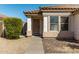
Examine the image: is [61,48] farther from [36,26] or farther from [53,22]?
[36,26]

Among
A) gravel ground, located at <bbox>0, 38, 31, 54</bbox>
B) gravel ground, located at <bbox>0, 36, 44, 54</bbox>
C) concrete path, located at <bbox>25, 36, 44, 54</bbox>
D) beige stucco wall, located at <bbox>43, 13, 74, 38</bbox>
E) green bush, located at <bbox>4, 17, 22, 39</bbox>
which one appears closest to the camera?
concrete path, located at <bbox>25, 36, 44, 54</bbox>

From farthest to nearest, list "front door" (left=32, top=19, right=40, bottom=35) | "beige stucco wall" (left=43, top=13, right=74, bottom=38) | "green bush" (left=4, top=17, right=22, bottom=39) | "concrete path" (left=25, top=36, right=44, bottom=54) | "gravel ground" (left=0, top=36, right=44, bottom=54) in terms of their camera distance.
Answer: "front door" (left=32, top=19, right=40, bottom=35) → "beige stucco wall" (left=43, top=13, right=74, bottom=38) → "green bush" (left=4, top=17, right=22, bottom=39) → "gravel ground" (left=0, top=36, right=44, bottom=54) → "concrete path" (left=25, top=36, right=44, bottom=54)

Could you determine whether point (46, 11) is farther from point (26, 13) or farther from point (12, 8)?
point (12, 8)

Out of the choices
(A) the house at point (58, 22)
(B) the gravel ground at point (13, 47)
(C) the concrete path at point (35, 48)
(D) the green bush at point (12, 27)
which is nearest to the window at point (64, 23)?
(A) the house at point (58, 22)

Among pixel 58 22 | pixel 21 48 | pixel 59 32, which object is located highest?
pixel 58 22

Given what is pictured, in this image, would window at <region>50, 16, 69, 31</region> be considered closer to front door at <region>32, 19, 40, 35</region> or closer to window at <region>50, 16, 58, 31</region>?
window at <region>50, 16, 58, 31</region>

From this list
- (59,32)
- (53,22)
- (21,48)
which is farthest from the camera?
(59,32)

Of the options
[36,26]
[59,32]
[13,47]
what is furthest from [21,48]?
[36,26]

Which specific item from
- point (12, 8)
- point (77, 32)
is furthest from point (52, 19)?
point (12, 8)

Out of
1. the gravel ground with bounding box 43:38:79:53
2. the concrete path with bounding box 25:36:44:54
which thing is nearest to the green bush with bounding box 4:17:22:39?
the concrete path with bounding box 25:36:44:54

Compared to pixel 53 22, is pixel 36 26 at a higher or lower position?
lower

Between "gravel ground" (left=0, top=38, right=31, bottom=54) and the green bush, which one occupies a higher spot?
the green bush

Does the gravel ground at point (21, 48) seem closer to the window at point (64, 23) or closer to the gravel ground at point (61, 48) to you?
the gravel ground at point (61, 48)
